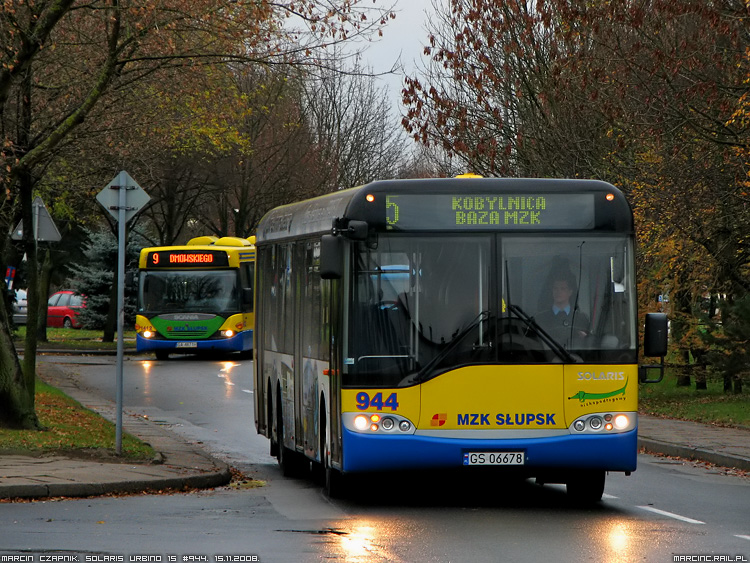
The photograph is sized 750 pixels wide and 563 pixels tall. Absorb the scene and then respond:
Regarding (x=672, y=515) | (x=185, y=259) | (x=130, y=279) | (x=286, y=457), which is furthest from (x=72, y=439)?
(x=185, y=259)

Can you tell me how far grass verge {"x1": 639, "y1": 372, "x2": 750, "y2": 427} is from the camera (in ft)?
73.8

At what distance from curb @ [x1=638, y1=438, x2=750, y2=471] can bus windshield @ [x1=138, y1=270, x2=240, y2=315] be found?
21.7 meters

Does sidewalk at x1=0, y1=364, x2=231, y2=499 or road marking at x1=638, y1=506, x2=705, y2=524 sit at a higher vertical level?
sidewalk at x1=0, y1=364, x2=231, y2=499

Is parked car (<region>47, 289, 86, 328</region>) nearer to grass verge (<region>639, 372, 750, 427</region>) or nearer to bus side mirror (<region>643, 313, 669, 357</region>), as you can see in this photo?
grass verge (<region>639, 372, 750, 427</region>)

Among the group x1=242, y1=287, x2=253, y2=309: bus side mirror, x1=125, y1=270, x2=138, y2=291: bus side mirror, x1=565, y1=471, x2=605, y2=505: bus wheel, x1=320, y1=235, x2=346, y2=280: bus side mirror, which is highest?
x1=125, y1=270, x2=138, y2=291: bus side mirror

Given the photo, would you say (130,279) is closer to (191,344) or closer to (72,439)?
(191,344)

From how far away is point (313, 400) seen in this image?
13172 mm

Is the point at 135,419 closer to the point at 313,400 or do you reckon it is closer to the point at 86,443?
the point at 86,443

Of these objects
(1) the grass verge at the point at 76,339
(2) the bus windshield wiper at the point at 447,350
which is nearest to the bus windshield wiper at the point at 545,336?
(2) the bus windshield wiper at the point at 447,350

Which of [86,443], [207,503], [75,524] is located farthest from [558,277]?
[86,443]

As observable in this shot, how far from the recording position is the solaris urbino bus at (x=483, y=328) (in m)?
11.6

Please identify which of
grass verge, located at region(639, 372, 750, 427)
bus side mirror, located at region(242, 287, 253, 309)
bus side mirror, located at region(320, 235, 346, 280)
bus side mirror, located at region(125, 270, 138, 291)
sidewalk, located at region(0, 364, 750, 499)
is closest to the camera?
bus side mirror, located at region(320, 235, 346, 280)

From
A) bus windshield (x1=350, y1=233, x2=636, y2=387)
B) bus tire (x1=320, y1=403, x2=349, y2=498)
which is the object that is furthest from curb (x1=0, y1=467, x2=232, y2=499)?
bus windshield (x1=350, y1=233, x2=636, y2=387)

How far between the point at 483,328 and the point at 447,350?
0.35 m
